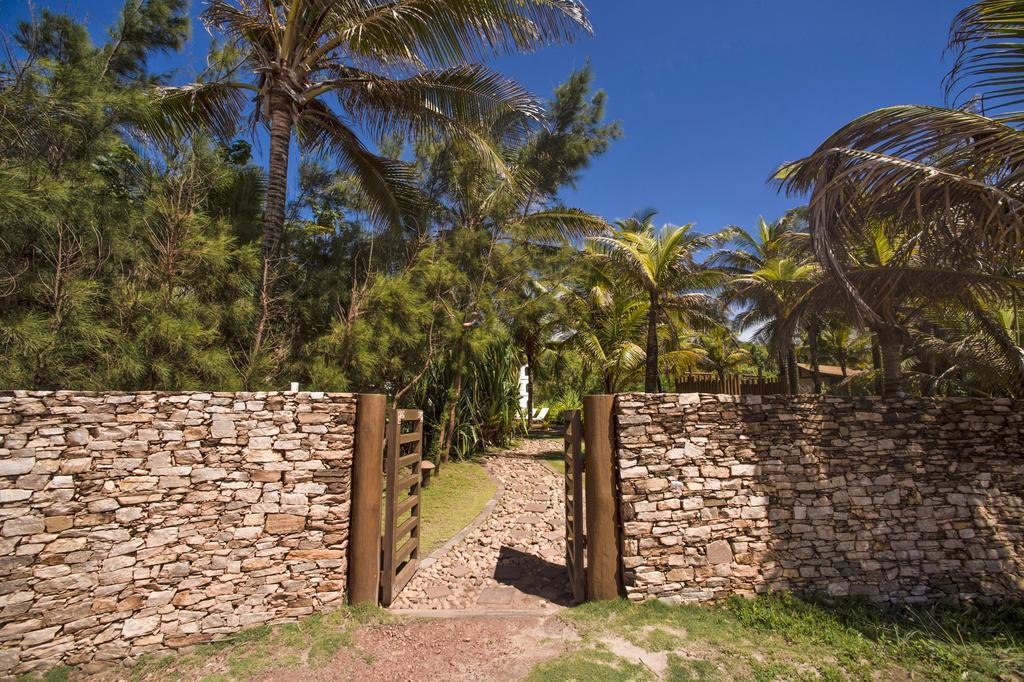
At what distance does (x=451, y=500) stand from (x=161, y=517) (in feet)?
15.7

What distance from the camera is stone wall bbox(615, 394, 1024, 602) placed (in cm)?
440

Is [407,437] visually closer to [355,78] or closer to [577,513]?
[577,513]

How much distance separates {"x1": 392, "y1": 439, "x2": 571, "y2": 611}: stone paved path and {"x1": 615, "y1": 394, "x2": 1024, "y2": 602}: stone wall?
126 cm

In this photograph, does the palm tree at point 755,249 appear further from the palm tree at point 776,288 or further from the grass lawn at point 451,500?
the grass lawn at point 451,500

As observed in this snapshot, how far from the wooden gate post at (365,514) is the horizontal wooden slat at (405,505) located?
28 cm

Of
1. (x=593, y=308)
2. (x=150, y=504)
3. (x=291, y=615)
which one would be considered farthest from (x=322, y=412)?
(x=593, y=308)

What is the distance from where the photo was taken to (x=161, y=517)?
3.85 metres

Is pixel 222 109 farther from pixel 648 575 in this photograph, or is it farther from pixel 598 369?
pixel 598 369

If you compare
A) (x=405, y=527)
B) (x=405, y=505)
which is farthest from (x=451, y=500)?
(x=405, y=505)

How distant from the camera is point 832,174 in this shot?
14.4 feet

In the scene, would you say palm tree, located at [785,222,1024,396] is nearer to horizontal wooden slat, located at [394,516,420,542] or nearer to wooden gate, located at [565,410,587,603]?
wooden gate, located at [565,410,587,603]

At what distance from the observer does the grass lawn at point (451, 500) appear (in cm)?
661

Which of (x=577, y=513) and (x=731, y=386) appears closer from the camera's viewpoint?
(x=577, y=513)

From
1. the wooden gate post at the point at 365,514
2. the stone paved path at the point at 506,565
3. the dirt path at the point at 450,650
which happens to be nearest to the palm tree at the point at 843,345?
the stone paved path at the point at 506,565
